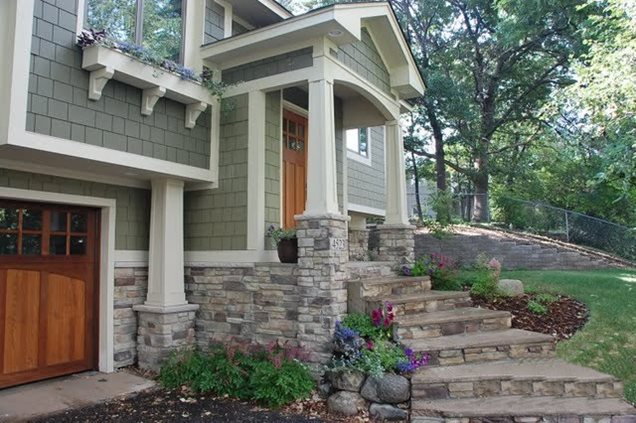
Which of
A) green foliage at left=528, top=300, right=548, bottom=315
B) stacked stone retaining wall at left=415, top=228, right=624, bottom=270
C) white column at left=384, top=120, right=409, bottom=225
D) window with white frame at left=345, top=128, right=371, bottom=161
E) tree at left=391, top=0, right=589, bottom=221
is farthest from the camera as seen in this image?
tree at left=391, top=0, right=589, bottom=221

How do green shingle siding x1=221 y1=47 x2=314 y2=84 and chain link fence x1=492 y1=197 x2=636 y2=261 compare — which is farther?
chain link fence x1=492 y1=197 x2=636 y2=261

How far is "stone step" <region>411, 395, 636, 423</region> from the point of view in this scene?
442 centimetres

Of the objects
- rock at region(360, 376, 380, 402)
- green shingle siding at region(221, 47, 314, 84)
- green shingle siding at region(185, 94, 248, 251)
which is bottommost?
rock at region(360, 376, 380, 402)

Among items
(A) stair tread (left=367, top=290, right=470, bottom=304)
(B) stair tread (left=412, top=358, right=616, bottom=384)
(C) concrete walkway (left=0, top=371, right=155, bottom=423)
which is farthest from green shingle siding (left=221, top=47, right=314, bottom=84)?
(C) concrete walkway (left=0, top=371, right=155, bottom=423)

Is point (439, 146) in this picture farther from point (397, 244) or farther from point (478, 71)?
point (397, 244)

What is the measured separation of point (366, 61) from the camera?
23.5ft

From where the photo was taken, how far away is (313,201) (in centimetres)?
580

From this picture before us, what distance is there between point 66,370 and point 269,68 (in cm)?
471

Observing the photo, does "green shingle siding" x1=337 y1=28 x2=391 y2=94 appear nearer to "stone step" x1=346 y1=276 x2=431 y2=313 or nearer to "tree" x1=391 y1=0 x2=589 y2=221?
"stone step" x1=346 y1=276 x2=431 y2=313

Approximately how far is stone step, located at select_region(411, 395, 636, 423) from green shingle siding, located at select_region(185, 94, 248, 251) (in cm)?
313

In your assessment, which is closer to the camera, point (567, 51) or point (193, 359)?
point (193, 359)

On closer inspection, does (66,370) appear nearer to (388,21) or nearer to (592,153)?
(388,21)

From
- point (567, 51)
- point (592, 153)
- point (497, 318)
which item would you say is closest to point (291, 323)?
point (497, 318)

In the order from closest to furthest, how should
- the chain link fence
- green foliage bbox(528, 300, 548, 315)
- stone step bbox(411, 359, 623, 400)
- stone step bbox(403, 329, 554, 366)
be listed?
1. stone step bbox(411, 359, 623, 400)
2. stone step bbox(403, 329, 554, 366)
3. green foliage bbox(528, 300, 548, 315)
4. the chain link fence
